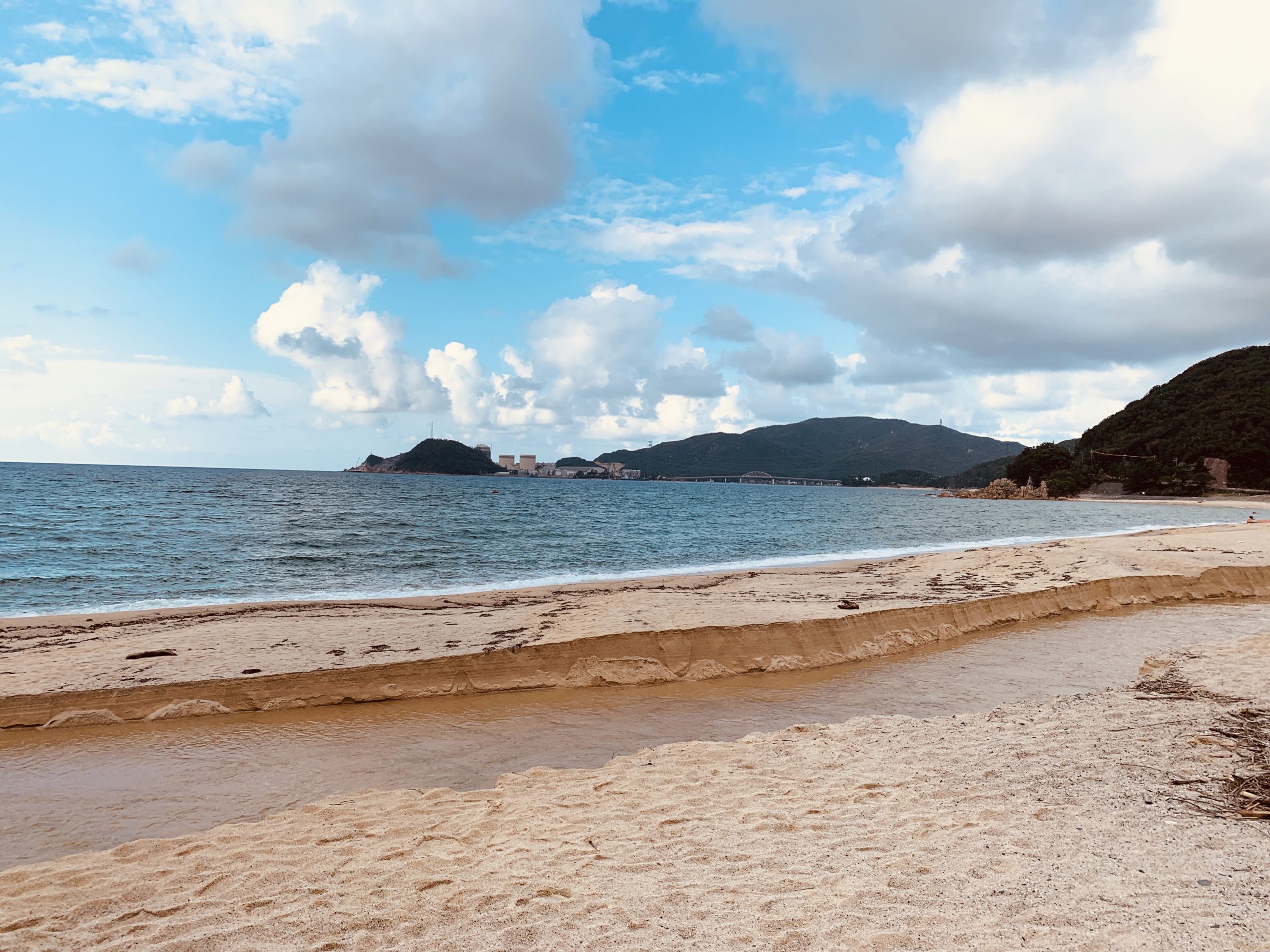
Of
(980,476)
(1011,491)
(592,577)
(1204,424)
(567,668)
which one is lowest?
(592,577)

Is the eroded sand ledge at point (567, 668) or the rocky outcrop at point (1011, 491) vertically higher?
the rocky outcrop at point (1011, 491)

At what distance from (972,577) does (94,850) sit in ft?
60.2

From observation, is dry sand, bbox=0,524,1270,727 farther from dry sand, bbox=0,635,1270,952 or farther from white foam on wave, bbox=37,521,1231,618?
dry sand, bbox=0,635,1270,952

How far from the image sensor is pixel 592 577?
21969mm

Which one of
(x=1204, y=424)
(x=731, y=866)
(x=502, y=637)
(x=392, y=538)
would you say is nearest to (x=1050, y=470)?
(x=1204, y=424)

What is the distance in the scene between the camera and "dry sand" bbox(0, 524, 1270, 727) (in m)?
8.69

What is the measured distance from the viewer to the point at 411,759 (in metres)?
7.08

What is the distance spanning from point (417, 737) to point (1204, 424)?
12017 centimetres

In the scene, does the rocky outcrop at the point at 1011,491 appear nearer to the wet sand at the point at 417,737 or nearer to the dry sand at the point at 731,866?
the wet sand at the point at 417,737

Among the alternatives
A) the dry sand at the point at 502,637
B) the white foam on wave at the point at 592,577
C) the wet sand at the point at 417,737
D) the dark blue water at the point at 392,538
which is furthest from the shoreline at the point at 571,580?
the wet sand at the point at 417,737

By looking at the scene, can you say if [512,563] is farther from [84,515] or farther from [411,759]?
[84,515]

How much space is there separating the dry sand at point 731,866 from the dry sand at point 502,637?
3632 millimetres

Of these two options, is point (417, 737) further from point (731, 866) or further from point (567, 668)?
point (731, 866)

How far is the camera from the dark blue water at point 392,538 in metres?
18.9
